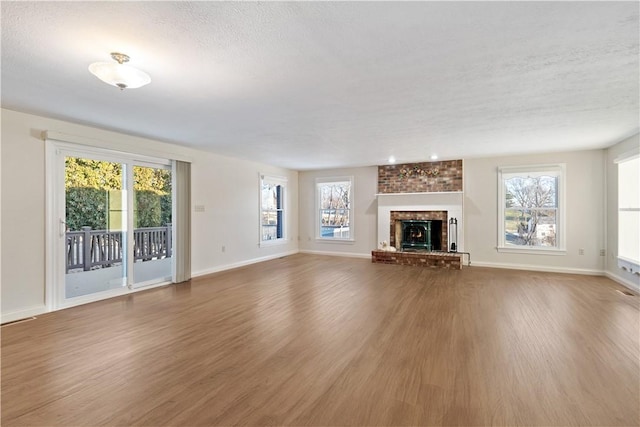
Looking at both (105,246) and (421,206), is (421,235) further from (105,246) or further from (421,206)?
(105,246)

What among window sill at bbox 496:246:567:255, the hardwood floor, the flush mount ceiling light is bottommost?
the hardwood floor

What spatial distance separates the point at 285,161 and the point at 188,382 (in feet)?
18.2

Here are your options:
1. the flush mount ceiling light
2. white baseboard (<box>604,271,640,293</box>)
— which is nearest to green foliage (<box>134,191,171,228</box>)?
the flush mount ceiling light

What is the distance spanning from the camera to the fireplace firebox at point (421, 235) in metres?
7.18

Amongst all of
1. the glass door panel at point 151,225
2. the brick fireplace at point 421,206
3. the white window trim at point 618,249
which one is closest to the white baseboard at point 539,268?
the brick fireplace at point 421,206

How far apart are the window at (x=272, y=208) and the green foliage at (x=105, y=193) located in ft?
8.54

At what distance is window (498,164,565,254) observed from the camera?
612 cm

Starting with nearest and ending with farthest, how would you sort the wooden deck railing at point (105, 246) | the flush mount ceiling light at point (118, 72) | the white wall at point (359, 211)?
1. the flush mount ceiling light at point (118, 72)
2. the wooden deck railing at point (105, 246)
3. the white wall at point (359, 211)

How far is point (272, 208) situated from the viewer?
8156 millimetres

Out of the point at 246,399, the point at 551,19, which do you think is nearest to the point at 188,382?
the point at 246,399

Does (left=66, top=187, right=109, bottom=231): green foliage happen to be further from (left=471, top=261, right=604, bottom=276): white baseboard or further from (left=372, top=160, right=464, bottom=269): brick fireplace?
A: (left=471, top=261, right=604, bottom=276): white baseboard

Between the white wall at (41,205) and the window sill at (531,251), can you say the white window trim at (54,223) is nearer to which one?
the white wall at (41,205)

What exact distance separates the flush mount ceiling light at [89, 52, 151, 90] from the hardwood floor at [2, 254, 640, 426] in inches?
89.0

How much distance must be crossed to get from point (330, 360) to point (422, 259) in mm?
4763
